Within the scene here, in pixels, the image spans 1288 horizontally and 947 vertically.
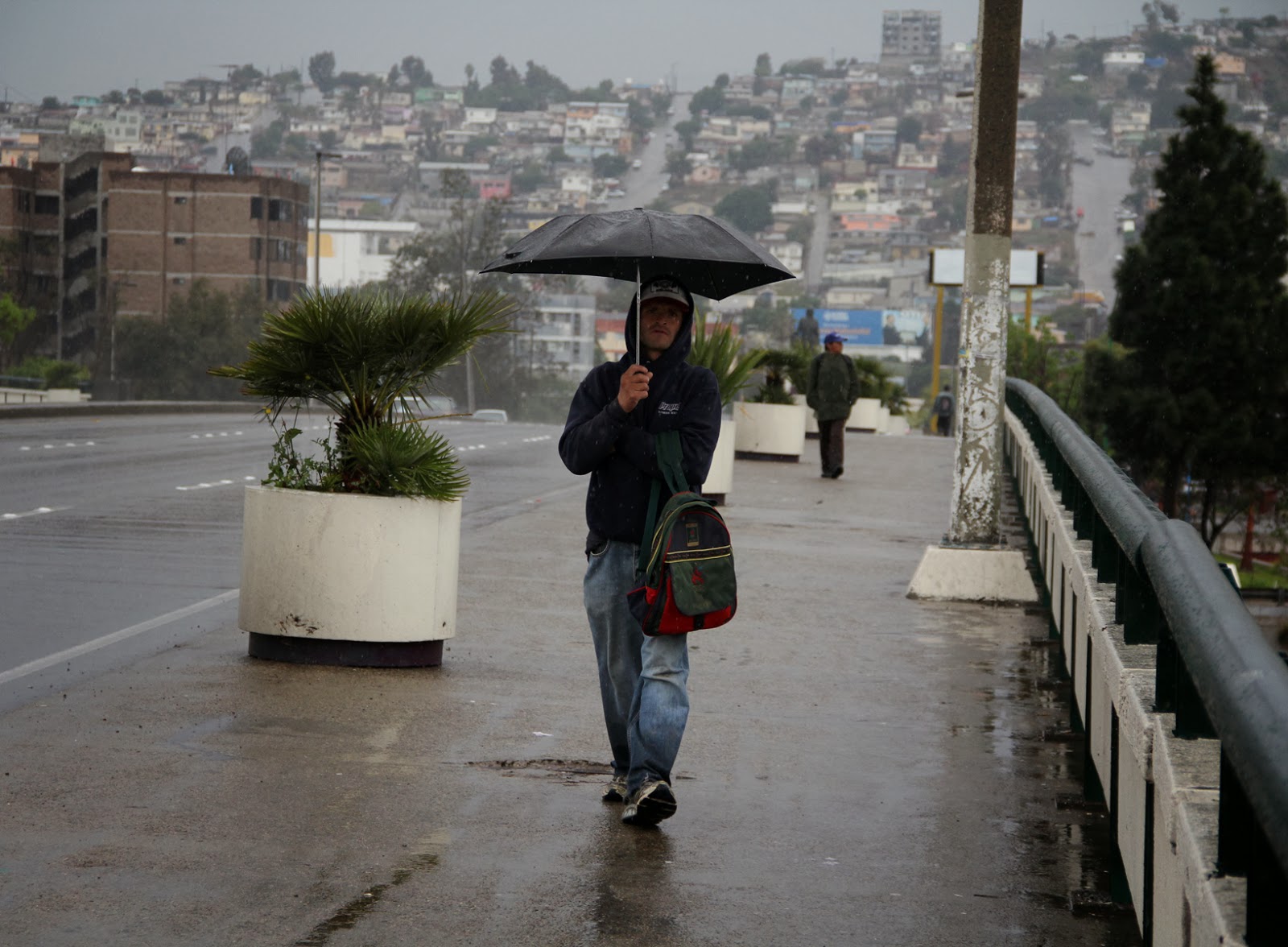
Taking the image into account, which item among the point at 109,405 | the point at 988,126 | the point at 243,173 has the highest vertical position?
the point at 243,173

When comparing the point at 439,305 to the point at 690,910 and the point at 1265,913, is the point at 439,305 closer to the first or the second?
the point at 690,910

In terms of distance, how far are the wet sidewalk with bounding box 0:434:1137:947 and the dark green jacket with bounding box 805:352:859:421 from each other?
14215 millimetres

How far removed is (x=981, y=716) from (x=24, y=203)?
120766 millimetres

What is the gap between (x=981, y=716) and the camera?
868 centimetres

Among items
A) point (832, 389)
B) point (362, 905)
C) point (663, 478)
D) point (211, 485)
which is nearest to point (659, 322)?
point (663, 478)

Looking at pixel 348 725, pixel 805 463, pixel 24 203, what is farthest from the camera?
pixel 24 203

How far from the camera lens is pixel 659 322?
6.41m

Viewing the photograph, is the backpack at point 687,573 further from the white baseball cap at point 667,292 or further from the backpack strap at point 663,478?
the white baseball cap at point 667,292

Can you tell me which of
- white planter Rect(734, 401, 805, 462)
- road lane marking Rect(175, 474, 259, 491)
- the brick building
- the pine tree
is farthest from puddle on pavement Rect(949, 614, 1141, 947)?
the brick building

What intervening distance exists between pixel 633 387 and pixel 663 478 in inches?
13.7

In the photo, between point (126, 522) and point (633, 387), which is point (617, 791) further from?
point (126, 522)

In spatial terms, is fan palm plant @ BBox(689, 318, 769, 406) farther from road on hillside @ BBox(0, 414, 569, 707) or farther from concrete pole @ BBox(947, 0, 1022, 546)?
concrete pole @ BBox(947, 0, 1022, 546)

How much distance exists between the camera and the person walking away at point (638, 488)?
625 centimetres

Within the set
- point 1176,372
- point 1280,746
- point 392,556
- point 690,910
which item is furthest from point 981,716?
point 1176,372
